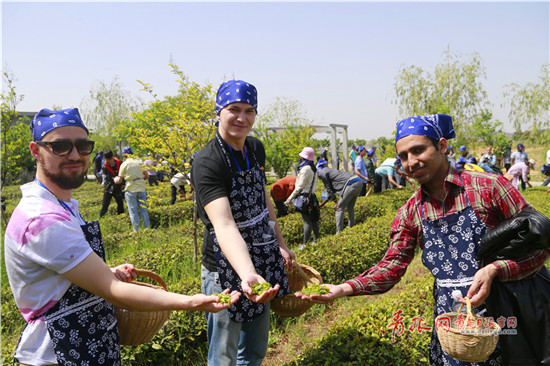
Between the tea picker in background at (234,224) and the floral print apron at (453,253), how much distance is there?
0.89m

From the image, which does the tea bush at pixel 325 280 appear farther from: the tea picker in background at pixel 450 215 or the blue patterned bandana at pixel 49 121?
the blue patterned bandana at pixel 49 121

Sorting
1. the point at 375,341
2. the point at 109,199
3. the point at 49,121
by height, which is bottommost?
the point at 375,341

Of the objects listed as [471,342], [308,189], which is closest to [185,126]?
[308,189]

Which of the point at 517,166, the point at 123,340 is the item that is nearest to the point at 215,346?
the point at 123,340

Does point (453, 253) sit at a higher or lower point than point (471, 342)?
higher

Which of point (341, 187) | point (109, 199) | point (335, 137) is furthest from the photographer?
point (335, 137)

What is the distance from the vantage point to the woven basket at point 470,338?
1.74 meters

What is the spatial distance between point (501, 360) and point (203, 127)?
5.00m

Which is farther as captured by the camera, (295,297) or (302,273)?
(302,273)

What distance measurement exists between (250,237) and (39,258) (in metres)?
1.11

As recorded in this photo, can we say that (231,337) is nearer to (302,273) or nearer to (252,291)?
(252,291)

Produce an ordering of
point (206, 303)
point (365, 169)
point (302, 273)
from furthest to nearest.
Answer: point (365, 169)
point (302, 273)
point (206, 303)

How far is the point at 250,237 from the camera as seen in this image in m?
2.32

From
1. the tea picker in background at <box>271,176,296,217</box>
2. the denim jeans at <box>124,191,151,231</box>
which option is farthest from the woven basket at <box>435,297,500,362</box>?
the denim jeans at <box>124,191,151,231</box>
